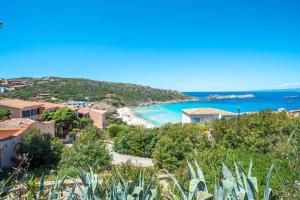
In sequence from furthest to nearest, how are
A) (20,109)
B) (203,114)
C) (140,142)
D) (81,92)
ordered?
(81,92) → (203,114) → (20,109) → (140,142)

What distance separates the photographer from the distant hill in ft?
243

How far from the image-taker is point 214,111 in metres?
43.3

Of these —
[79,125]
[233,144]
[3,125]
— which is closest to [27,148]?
[3,125]

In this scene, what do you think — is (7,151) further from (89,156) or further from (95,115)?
(95,115)

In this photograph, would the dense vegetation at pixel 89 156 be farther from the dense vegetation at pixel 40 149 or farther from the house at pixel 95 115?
the house at pixel 95 115

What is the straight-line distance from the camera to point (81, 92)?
3595 inches

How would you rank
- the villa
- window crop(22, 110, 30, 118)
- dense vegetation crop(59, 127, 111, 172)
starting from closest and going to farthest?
dense vegetation crop(59, 127, 111, 172) → the villa → window crop(22, 110, 30, 118)

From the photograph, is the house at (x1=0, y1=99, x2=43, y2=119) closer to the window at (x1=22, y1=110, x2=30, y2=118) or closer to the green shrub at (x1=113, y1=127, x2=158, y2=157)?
the window at (x1=22, y1=110, x2=30, y2=118)

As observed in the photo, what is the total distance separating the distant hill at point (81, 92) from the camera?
74.0m

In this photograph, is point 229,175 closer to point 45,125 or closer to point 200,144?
point 200,144

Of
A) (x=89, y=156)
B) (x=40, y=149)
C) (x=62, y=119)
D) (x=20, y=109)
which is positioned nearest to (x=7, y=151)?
(x=40, y=149)

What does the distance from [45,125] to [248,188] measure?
27.7 metres

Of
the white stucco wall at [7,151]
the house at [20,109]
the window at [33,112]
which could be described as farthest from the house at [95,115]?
the white stucco wall at [7,151]

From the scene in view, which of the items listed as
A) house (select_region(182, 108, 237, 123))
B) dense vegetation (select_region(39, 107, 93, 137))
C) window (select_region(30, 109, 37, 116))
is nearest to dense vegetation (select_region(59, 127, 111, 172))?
dense vegetation (select_region(39, 107, 93, 137))
